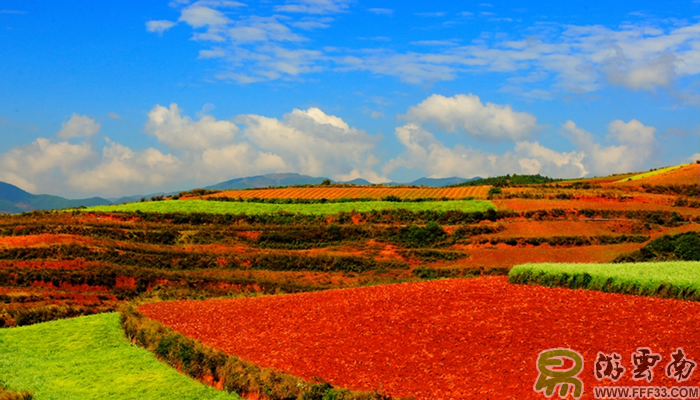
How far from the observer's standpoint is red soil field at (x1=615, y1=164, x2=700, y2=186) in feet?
256

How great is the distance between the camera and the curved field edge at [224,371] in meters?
12.4

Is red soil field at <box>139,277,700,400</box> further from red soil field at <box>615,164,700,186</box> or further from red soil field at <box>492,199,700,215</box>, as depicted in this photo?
red soil field at <box>615,164,700,186</box>

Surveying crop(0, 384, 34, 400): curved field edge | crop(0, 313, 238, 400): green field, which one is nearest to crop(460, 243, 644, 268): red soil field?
crop(0, 313, 238, 400): green field

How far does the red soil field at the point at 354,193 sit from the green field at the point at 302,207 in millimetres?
8290

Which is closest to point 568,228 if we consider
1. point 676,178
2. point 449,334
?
point 676,178

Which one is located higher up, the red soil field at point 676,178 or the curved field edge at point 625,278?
the red soil field at point 676,178

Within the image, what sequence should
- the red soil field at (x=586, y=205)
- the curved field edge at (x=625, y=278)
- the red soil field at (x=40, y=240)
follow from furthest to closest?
the red soil field at (x=586, y=205)
the red soil field at (x=40, y=240)
the curved field edge at (x=625, y=278)

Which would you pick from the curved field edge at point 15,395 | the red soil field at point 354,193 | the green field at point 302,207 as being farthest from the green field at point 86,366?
the red soil field at point 354,193

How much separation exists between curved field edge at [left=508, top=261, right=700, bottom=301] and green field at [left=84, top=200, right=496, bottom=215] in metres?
40.2

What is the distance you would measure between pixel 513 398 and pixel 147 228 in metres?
49.7

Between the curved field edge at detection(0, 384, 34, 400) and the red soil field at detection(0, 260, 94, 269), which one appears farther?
the red soil field at detection(0, 260, 94, 269)

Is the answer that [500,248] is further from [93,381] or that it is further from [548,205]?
[93,381]

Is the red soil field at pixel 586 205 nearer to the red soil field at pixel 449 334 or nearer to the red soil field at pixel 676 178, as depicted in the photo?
the red soil field at pixel 676 178

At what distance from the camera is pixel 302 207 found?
223 ft
